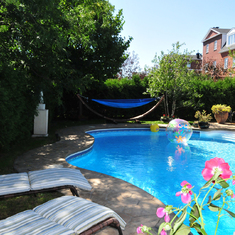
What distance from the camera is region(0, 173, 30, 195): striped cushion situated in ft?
6.89

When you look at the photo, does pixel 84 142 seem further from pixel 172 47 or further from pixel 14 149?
pixel 172 47

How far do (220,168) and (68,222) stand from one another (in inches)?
46.7

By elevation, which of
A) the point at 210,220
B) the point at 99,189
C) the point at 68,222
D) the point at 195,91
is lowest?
the point at 210,220

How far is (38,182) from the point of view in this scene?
229 centimetres

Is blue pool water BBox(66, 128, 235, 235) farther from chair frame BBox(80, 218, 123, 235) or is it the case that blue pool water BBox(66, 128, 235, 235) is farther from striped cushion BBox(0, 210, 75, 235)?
striped cushion BBox(0, 210, 75, 235)

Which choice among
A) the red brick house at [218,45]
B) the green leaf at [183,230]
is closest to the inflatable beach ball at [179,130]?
the green leaf at [183,230]

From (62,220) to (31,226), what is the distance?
0.70 ft

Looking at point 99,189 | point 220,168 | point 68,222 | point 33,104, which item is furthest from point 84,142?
point 220,168

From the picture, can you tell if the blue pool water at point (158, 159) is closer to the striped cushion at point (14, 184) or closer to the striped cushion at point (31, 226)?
the striped cushion at point (31, 226)

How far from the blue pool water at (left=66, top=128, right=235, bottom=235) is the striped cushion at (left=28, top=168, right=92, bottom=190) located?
159 cm

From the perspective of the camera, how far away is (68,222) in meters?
1.58

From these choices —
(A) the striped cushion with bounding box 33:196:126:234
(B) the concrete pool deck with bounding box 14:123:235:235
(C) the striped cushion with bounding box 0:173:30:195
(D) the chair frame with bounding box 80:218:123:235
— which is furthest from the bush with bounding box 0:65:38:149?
(D) the chair frame with bounding box 80:218:123:235

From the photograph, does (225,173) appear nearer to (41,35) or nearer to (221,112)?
(41,35)

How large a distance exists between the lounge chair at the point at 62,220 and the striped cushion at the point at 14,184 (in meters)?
0.45
